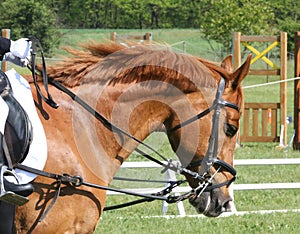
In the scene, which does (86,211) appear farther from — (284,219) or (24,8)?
(24,8)

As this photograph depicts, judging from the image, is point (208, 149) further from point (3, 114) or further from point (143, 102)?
point (3, 114)

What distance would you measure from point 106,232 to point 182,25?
53.8 metres

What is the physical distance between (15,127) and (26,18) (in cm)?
2742

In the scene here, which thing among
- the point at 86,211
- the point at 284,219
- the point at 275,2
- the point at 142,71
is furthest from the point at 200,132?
the point at 275,2

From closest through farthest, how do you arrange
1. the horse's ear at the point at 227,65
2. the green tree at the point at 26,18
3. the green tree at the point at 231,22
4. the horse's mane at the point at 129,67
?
the horse's mane at the point at 129,67
the horse's ear at the point at 227,65
the green tree at the point at 26,18
the green tree at the point at 231,22

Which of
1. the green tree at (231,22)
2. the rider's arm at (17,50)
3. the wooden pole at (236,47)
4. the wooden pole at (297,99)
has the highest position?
the rider's arm at (17,50)

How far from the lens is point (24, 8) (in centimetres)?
3017

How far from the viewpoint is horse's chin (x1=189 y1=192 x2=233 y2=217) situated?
4.49 m

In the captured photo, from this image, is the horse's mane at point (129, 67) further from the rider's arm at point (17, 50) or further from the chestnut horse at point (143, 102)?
the rider's arm at point (17, 50)

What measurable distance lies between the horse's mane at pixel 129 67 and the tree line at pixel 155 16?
25.1 meters

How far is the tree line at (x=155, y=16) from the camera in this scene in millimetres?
30391

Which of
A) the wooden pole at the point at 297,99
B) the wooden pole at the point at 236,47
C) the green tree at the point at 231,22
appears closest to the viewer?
the wooden pole at the point at 297,99

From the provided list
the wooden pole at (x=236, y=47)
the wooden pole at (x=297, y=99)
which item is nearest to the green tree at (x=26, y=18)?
the wooden pole at (x=236, y=47)

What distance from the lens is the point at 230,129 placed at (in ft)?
14.4
